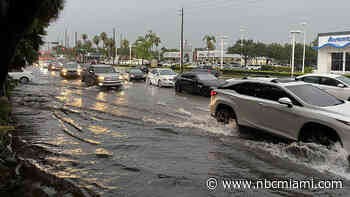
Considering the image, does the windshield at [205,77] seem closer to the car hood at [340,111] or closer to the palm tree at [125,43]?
the car hood at [340,111]

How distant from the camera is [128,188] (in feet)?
17.7

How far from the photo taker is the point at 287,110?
23.8ft

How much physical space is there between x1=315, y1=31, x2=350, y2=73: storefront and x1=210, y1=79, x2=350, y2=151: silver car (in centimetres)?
3215

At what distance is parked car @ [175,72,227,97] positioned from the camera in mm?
19250

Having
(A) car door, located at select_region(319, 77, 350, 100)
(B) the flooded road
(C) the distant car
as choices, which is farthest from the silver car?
(C) the distant car

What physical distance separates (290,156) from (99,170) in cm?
410

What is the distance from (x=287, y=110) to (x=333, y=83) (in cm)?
793

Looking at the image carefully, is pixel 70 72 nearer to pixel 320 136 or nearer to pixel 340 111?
pixel 320 136

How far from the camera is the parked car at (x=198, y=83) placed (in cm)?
1925

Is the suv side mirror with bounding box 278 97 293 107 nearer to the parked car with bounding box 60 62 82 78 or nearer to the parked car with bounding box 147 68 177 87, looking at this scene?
the parked car with bounding box 147 68 177 87

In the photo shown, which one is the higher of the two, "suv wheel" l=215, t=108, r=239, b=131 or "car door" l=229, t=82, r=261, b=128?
"car door" l=229, t=82, r=261, b=128

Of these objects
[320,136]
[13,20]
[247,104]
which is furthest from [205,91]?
[13,20]

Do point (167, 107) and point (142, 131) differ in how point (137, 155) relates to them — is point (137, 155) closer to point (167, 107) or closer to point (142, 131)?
point (142, 131)

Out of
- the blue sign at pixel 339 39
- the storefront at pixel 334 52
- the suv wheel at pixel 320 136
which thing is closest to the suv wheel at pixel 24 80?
the suv wheel at pixel 320 136
